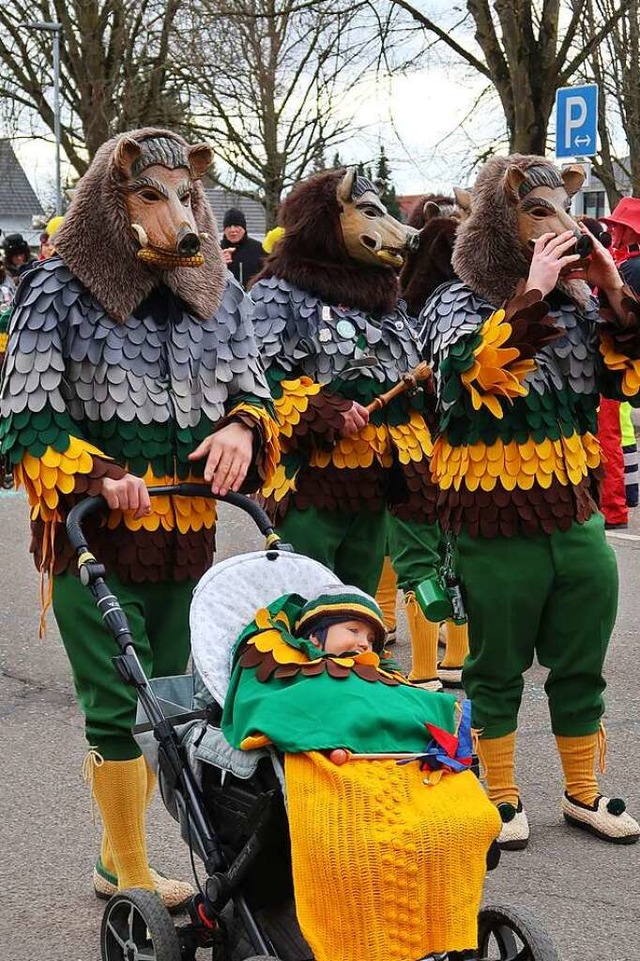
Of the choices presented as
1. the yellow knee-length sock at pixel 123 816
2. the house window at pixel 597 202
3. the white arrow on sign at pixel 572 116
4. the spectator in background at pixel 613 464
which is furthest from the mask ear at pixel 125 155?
the house window at pixel 597 202

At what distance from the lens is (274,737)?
8.90 feet

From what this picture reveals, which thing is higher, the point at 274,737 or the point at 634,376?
the point at 634,376

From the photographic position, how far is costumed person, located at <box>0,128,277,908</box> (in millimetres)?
3555

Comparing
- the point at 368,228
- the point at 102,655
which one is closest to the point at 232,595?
the point at 102,655

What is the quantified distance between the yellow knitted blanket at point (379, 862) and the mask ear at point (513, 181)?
6.98 feet

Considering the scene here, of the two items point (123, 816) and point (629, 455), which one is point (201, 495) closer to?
point (123, 816)

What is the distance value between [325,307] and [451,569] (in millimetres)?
1308

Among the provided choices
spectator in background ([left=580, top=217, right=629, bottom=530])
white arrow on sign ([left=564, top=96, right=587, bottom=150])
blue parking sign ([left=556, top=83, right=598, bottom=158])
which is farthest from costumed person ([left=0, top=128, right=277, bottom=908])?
white arrow on sign ([left=564, top=96, right=587, bottom=150])

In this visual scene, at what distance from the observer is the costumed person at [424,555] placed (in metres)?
5.93

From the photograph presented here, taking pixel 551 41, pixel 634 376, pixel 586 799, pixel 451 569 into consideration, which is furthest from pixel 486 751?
pixel 551 41

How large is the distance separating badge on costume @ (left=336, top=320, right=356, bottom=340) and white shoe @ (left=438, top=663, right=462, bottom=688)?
1.74 metres

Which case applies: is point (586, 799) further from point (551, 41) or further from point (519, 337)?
point (551, 41)

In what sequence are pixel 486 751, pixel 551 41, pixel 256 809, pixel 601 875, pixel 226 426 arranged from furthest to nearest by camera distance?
pixel 551 41, pixel 486 751, pixel 601 875, pixel 226 426, pixel 256 809

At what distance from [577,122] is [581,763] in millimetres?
7770
